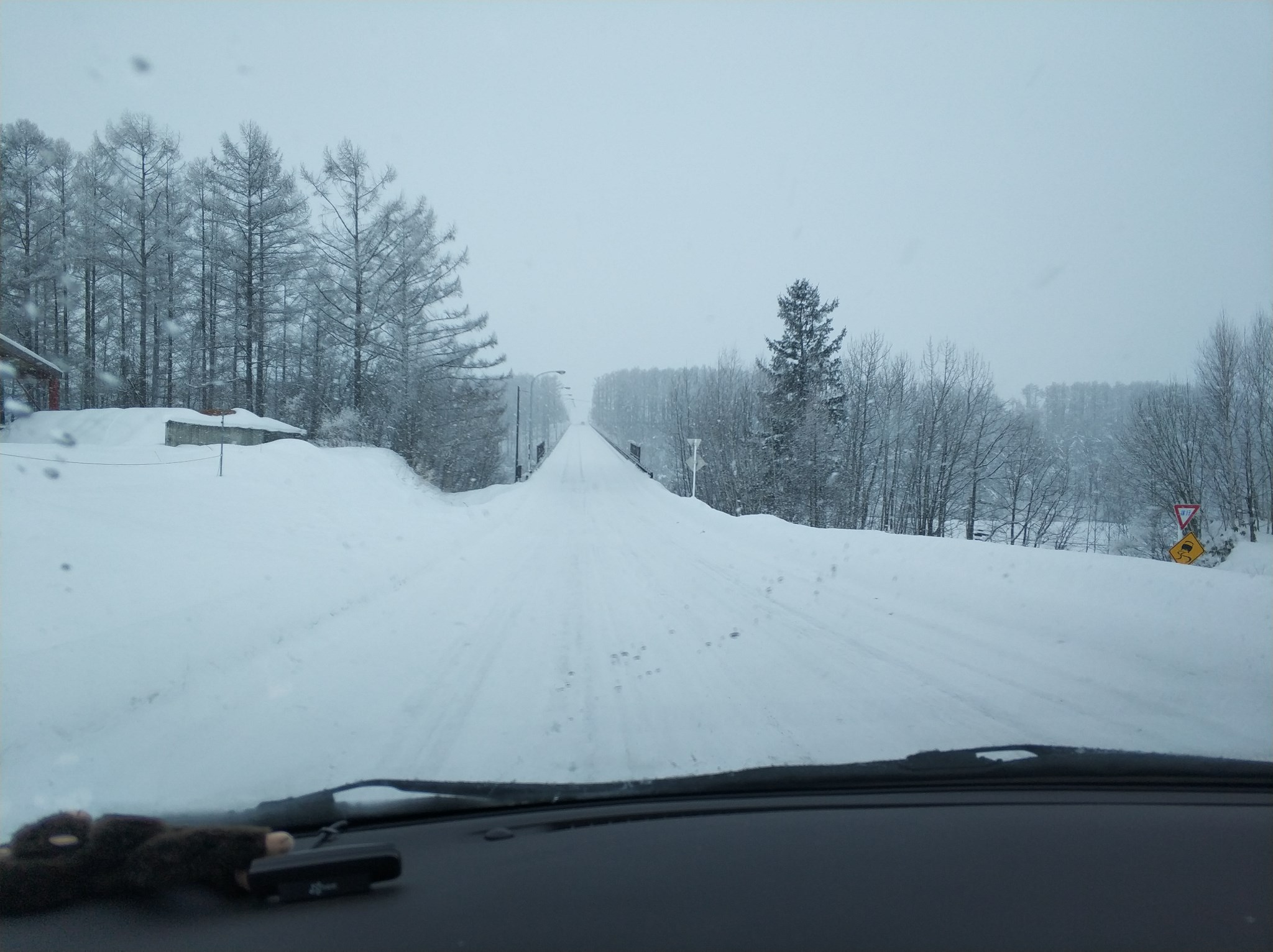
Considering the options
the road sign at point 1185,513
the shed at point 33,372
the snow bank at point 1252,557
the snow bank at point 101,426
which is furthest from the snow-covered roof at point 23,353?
the road sign at point 1185,513

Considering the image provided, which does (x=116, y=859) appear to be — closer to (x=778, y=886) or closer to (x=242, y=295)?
(x=778, y=886)

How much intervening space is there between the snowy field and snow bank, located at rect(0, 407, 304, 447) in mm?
291

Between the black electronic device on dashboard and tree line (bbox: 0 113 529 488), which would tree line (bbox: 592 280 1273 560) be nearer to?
tree line (bbox: 0 113 529 488)

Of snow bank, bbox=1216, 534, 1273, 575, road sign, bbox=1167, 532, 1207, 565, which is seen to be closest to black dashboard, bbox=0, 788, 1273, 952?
snow bank, bbox=1216, 534, 1273, 575

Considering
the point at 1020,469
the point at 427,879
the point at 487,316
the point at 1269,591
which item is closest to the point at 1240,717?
the point at 1269,591

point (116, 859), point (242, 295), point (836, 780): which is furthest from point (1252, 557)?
point (242, 295)

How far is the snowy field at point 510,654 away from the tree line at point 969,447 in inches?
946

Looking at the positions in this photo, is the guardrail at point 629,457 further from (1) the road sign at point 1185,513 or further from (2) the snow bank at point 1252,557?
(2) the snow bank at point 1252,557

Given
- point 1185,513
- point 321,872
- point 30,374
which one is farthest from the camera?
point 1185,513

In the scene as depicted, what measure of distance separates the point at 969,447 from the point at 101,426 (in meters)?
41.4

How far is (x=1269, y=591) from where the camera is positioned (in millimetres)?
7125

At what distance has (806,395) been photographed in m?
37.0

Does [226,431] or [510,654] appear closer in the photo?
[510,654]

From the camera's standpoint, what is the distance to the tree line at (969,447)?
29.8 metres
